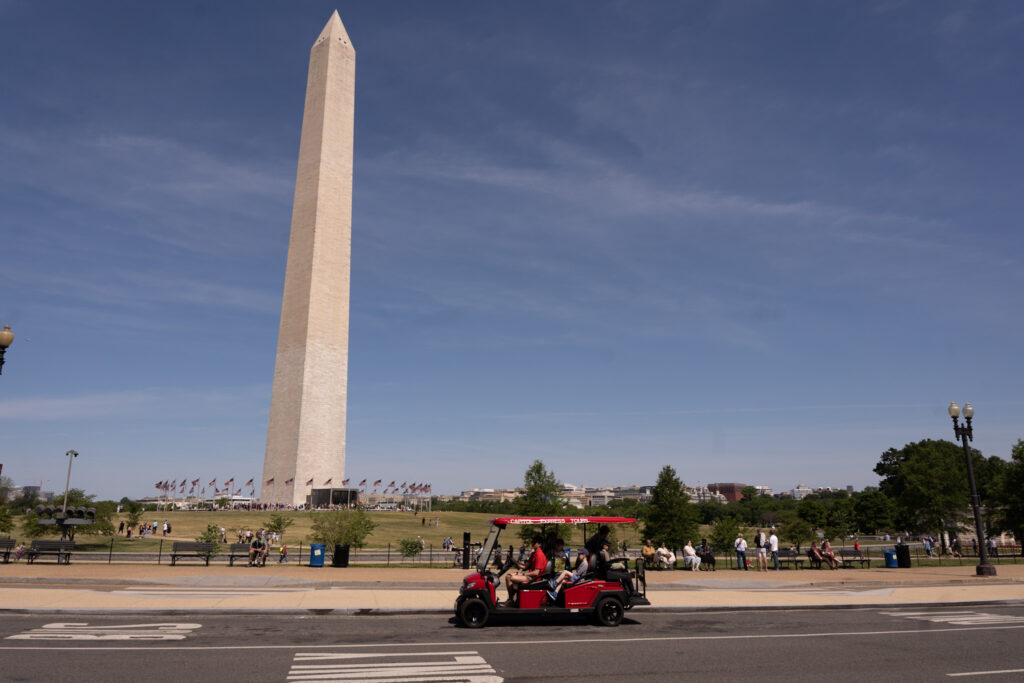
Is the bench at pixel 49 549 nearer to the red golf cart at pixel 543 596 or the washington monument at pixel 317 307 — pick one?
the red golf cart at pixel 543 596

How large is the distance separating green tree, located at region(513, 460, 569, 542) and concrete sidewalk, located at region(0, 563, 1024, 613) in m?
6.24

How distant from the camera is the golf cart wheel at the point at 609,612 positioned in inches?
556

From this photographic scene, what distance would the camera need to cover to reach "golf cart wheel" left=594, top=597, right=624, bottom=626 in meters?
14.1

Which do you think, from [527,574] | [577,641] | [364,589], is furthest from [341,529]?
[577,641]

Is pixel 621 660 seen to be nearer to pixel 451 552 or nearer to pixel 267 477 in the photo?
pixel 451 552

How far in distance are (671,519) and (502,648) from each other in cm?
2554

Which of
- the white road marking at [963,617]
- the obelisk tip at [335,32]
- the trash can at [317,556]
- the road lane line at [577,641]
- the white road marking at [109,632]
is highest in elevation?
the obelisk tip at [335,32]

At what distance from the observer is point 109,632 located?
12219 millimetres

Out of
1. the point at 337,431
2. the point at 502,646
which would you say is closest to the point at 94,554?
the point at 502,646

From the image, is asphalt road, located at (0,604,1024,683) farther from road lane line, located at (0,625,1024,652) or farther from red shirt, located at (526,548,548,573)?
red shirt, located at (526,548,548,573)

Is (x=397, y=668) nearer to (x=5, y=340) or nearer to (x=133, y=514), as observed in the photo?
(x=5, y=340)

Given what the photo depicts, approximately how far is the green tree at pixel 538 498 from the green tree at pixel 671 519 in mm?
5610

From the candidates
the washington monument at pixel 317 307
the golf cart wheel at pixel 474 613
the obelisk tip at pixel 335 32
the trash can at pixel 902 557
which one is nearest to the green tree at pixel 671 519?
the trash can at pixel 902 557

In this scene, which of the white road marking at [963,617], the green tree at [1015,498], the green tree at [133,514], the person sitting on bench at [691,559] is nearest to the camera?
the white road marking at [963,617]
